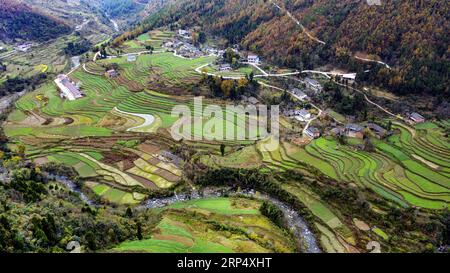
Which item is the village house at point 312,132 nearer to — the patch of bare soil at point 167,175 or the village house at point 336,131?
the village house at point 336,131

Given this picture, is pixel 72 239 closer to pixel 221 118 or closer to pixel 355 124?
pixel 221 118

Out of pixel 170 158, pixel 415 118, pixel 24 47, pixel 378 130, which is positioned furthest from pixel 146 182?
pixel 24 47

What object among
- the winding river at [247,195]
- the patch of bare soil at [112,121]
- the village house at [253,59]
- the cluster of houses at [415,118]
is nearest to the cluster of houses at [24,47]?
the patch of bare soil at [112,121]

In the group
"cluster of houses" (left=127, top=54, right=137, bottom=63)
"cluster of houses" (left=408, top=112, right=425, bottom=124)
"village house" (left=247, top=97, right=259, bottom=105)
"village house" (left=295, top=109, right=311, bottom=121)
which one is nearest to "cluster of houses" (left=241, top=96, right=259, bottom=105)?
"village house" (left=247, top=97, right=259, bottom=105)

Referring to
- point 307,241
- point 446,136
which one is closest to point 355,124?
point 446,136

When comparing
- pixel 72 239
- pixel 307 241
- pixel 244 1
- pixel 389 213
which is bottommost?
pixel 307 241

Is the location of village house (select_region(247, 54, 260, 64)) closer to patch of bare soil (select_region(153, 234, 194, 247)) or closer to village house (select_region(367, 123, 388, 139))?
village house (select_region(367, 123, 388, 139))
